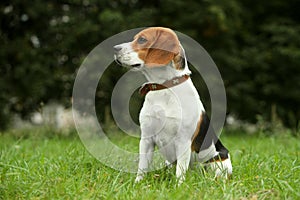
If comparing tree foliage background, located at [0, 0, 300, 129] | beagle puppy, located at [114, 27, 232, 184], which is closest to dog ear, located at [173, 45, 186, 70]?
beagle puppy, located at [114, 27, 232, 184]

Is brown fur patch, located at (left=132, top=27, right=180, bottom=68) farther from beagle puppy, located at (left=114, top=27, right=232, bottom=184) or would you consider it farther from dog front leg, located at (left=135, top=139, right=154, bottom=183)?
dog front leg, located at (left=135, top=139, right=154, bottom=183)

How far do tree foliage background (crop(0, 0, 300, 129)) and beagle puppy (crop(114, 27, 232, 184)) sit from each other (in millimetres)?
4748

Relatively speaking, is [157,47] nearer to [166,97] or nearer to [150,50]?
[150,50]

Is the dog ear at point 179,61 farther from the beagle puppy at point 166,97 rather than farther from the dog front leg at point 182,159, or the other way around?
the dog front leg at point 182,159

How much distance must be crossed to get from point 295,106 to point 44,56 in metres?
5.21

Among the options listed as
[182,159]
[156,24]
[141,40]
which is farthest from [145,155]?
[156,24]

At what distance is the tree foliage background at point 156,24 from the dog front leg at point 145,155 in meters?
4.67

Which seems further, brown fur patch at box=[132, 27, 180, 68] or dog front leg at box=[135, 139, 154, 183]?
dog front leg at box=[135, 139, 154, 183]

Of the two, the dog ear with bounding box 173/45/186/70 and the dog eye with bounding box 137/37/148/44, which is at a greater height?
the dog eye with bounding box 137/37/148/44

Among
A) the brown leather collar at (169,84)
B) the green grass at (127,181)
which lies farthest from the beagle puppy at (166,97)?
the green grass at (127,181)

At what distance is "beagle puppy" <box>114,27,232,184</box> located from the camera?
10.5ft

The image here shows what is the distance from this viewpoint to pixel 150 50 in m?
3.20

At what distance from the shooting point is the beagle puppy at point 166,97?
10.5ft

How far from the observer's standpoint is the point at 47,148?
5219 mm
